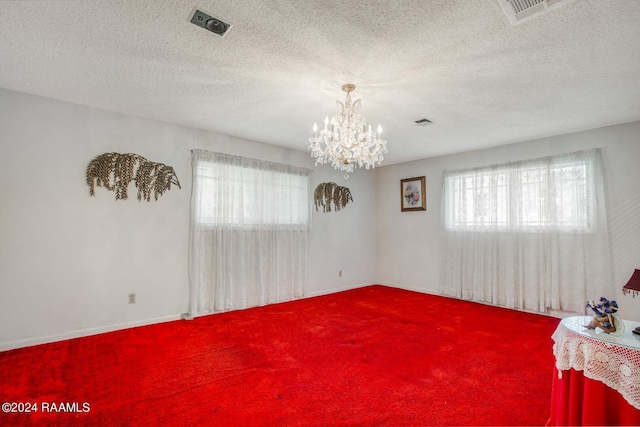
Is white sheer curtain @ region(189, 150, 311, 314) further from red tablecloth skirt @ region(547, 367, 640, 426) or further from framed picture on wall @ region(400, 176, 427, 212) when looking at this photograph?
red tablecloth skirt @ region(547, 367, 640, 426)

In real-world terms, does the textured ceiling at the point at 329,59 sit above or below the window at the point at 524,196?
above

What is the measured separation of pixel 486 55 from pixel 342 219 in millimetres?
3937

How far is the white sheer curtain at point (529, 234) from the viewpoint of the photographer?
154 inches

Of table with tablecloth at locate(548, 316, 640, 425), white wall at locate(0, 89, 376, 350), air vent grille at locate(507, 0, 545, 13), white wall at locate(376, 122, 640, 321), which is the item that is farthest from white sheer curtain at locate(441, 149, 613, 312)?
white wall at locate(0, 89, 376, 350)

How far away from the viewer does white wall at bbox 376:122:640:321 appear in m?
3.67

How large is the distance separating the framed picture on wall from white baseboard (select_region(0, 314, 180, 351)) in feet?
14.6

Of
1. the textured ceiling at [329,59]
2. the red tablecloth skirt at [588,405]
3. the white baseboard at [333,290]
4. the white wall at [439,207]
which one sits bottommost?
the white baseboard at [333,290]

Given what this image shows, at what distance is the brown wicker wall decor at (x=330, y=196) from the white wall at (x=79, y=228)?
6.39 feet

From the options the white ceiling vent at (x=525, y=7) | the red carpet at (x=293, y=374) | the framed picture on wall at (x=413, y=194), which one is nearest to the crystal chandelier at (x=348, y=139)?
the white ceiling vent at (x=525, y=7)

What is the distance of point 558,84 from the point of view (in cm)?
276

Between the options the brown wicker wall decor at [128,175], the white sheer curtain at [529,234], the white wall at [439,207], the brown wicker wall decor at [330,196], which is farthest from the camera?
the brown wicker wall decor at [330,196]

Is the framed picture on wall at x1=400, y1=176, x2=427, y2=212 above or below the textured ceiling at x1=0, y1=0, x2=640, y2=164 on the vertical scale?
below

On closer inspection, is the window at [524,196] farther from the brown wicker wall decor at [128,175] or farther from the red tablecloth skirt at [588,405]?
the brown wicker wall decor at [128,175]

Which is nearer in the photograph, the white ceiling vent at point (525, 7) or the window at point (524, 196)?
the white ceiling vent at point (525, 7)
